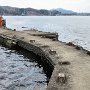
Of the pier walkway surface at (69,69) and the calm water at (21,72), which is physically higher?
the pier walkway surface at (69,69)

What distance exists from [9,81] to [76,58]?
6.81m

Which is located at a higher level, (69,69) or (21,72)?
(69,69)

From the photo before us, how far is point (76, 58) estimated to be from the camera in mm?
25469

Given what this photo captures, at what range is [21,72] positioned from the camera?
28.2 metres

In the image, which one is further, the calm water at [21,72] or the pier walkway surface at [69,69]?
the calm water at [21,72]

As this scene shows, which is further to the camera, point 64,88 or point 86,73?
point 86,73

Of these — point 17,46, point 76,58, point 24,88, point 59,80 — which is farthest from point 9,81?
point 17,46

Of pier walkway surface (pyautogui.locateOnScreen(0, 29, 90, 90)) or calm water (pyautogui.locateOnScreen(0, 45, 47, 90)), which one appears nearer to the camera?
pier walkway surface (pyautogui.locateOnScreen(0, 29, 90, 90))

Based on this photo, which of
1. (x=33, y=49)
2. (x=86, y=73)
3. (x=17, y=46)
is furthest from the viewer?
(x=17, y=46)

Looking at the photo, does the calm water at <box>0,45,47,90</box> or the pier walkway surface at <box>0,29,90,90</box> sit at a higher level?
the pier walkway surface at <box>0,29,90,90</box>

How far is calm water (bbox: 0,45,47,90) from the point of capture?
23422 millimetres

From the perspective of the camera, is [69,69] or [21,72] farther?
[21,72]

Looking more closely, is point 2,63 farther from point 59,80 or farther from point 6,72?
point 59,80

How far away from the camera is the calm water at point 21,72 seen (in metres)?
23.4
